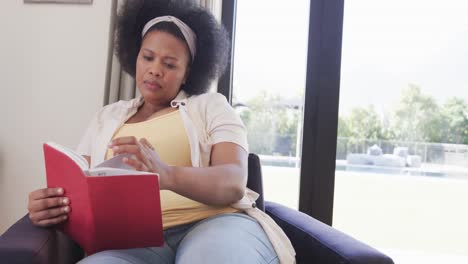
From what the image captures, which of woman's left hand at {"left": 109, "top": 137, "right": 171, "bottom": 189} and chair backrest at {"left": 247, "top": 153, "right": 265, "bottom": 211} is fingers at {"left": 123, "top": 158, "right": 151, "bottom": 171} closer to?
woman's left hand at {"left": 109, "top": 137, "right": 171, "bottom": 189}

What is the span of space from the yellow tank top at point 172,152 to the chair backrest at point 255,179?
0.24m

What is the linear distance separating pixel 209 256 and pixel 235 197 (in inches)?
8.7

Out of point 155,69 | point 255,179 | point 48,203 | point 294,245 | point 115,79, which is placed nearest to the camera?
point 48,203

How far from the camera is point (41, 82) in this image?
1.72 m

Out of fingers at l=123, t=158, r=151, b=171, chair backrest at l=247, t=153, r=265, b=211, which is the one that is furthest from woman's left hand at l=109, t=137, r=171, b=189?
chair backrest at l=247, t=153, r=265, b=211

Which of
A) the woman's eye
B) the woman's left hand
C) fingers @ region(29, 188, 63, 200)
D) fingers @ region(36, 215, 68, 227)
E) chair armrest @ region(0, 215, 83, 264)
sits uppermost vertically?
the woman's eye

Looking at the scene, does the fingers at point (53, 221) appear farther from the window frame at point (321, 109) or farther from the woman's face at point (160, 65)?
the window frame at point (321, 109)

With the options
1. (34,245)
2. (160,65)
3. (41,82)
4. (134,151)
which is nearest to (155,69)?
(160,65)

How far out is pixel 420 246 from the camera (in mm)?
1845

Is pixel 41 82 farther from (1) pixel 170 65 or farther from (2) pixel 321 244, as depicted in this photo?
(2) pixel 321 244

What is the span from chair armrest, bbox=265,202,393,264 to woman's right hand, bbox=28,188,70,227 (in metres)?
0.57

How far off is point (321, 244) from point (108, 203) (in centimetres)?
49

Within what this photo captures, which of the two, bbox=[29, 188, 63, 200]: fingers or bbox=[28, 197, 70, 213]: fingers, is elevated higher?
bbox=[29, 188, 63, 200]: fingers

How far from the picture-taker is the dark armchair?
79cm
